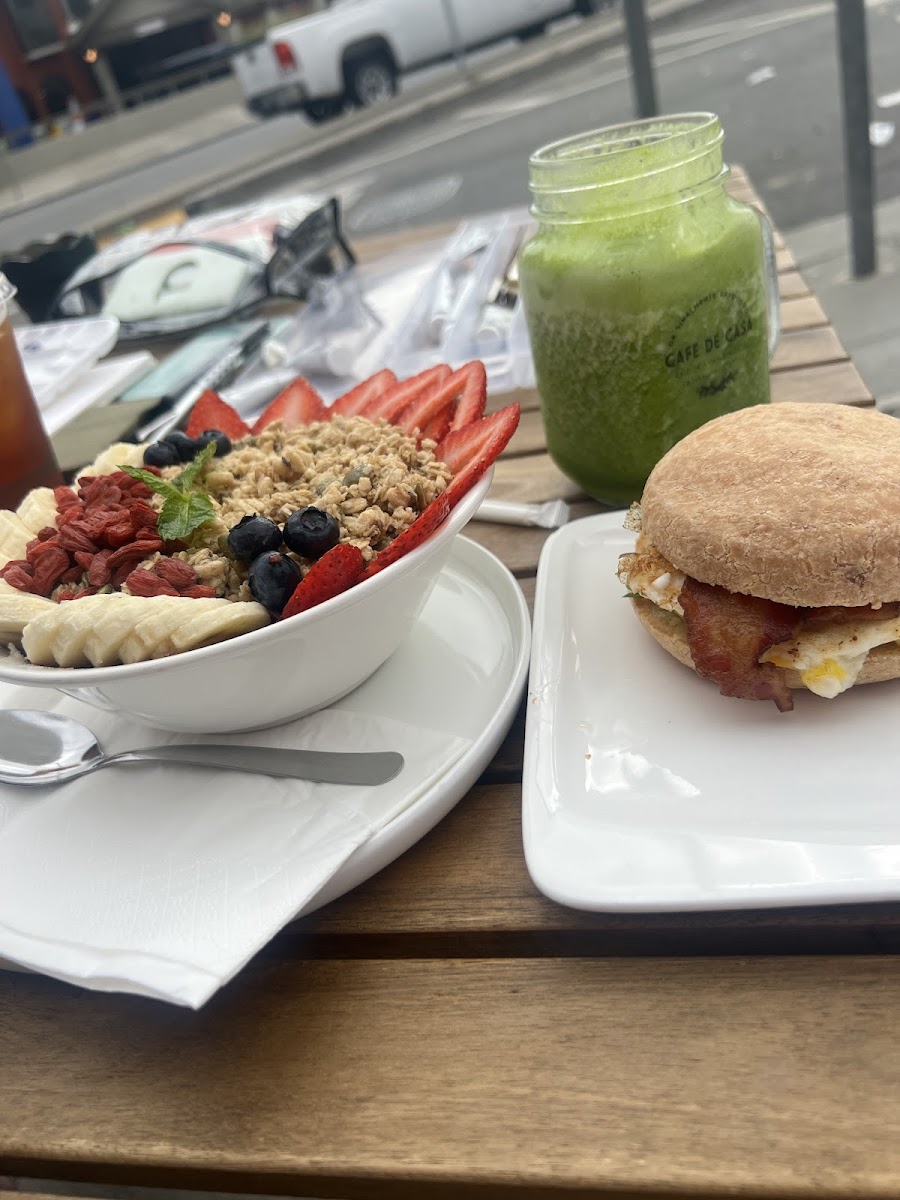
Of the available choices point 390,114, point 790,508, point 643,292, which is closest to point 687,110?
point 390,114

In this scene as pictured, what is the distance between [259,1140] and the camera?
638mm

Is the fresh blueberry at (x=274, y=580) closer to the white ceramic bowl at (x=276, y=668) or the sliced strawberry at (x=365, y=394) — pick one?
the white ceramic bowl at (x=276, y=668)

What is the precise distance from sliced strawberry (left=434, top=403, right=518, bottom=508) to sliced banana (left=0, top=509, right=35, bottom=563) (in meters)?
0.45

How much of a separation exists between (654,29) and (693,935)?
11.9 m

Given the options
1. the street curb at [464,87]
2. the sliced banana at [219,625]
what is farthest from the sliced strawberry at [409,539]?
the street curb at [464,87]

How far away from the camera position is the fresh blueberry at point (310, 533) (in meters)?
0.88

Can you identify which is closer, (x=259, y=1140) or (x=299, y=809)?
(x=259, y=1140)

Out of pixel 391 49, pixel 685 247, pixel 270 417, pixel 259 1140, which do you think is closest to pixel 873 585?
pixel 685 247

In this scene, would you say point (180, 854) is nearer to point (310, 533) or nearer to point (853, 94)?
point (310, 533)

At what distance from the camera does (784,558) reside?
85 cm

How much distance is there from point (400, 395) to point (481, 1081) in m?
0.79

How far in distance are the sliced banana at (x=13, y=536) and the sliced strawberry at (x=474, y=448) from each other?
45 centimetres

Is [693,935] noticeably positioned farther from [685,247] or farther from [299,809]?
[685,247]

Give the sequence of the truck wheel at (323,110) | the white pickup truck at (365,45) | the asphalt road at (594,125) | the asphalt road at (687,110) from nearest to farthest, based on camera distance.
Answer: the asphalt road at (687,110)
the asphalt road at (594,125)
the white pickup truck at (365,45)
the truck wheel at (323,110)
